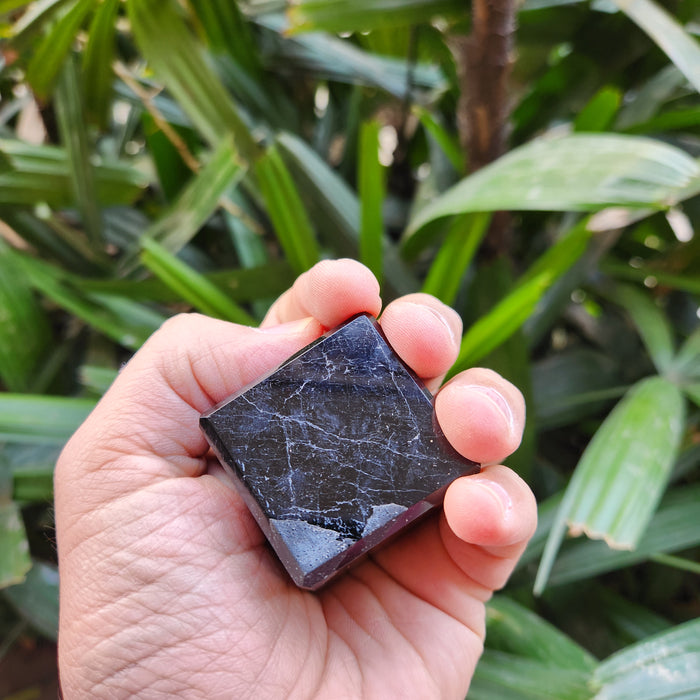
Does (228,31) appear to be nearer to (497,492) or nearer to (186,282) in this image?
(186,282)

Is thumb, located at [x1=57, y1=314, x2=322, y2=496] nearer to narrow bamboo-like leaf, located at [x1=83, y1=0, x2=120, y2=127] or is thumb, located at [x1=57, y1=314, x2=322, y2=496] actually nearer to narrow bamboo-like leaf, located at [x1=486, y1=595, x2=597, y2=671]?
narrow bamboo-like leaf, located at [x1=486, y1=595, x2=597, y2=671]

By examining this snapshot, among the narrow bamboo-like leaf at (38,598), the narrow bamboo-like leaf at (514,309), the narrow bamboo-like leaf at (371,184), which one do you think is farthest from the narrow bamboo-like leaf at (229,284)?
the narrow bamboo-like leaf at (38,598)

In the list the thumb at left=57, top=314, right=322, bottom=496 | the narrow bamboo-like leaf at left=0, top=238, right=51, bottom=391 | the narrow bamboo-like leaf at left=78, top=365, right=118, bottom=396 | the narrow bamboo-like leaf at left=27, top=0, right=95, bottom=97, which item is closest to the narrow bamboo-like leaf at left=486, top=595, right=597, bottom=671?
the thumb at left=57, top=314, right=322, bottom=496

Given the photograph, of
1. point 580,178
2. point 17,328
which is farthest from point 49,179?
point 580,178

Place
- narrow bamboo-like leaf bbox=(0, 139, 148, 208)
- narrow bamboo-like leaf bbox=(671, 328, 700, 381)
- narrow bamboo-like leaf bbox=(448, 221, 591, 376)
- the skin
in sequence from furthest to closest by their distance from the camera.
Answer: narrow bamboo-like leaf bbox=(0, 139, 148, 208) → narrow bamboo-like leaf bbox=(671, 328, 700, 381) → narrow bamboo-like leaf bbox=(448, 221, 591, 376) → the skin

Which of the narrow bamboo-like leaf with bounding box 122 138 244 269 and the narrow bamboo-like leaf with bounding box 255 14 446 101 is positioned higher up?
the narrow bamboo-like leaf with bounding box 255 14 446 101

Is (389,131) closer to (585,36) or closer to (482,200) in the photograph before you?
(585,36)

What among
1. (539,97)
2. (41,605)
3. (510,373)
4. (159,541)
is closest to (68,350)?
(41,605)

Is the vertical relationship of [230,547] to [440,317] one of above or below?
below
